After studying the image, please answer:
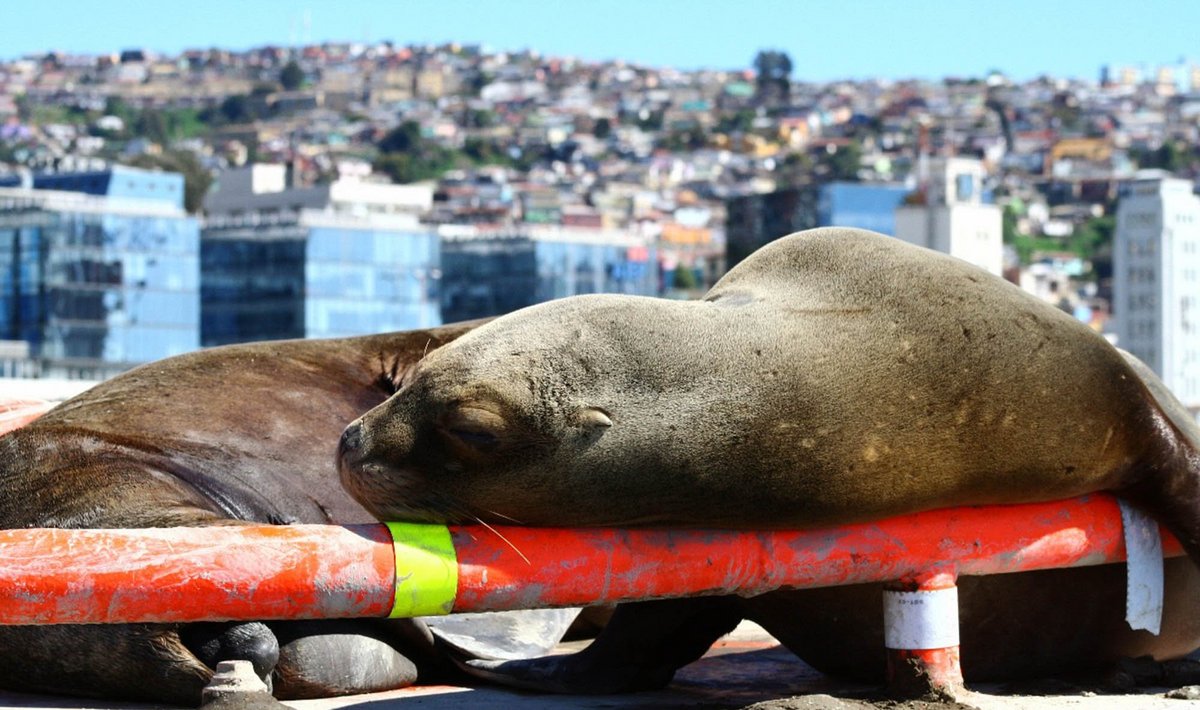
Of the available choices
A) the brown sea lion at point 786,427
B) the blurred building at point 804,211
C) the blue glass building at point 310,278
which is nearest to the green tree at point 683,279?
the blurred building at point 804,211

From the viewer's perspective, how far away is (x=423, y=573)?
187 inches

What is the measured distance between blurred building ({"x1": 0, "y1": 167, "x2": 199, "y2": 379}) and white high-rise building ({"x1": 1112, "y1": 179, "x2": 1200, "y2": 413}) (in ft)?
191

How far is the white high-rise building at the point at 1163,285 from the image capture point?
127 meters

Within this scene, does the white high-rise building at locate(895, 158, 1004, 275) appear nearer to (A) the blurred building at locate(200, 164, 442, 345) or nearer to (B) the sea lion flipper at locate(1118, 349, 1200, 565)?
(A) the blurred building at locate(200, 164, 442, 345)

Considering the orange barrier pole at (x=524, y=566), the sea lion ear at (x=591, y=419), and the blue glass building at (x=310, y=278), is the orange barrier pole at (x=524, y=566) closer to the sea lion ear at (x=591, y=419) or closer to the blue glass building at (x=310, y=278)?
the sea lion ear at (x=591, y=419)

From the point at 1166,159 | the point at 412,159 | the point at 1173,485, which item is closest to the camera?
the point at 1173,485

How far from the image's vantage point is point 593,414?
4848 millimetres

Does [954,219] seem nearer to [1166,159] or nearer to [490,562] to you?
[1166,159]

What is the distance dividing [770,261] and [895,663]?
45.6 inches

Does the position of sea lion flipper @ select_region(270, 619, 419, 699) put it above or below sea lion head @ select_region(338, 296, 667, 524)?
below

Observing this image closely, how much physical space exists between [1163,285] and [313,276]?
52648 millimetres

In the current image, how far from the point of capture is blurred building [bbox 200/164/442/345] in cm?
10312

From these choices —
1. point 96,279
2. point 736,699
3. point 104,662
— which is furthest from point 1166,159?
point 104,662

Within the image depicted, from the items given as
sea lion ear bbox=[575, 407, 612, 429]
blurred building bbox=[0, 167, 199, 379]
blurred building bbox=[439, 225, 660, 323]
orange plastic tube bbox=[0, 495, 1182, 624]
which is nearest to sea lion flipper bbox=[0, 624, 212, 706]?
orange plastic tube bbox=[0, 495, 1182, 624]
